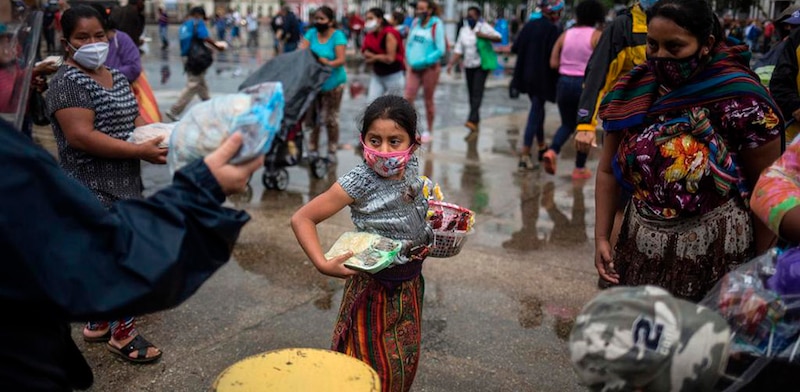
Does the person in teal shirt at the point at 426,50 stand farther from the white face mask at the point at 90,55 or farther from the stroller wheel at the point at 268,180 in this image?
the white face mask at the point at 90,55

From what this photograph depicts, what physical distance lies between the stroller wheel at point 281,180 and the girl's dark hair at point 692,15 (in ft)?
16.1

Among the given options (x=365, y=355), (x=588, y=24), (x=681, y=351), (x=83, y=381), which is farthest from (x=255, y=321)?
(x=588, y=24)

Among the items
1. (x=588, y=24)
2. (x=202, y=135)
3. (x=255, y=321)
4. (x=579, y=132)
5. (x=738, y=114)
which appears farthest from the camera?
(x=588, y=24)

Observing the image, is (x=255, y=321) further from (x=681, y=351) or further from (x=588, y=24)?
(x=588, y=24)

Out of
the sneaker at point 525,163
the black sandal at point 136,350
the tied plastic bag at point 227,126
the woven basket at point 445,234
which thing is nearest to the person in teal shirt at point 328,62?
the sneaker at point 525,163

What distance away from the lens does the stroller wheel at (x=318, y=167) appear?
289 inches

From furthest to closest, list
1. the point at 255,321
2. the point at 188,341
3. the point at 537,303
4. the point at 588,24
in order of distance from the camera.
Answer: the point at 588,24
the point at 537,303
the point at 255,321
the point at 188,341

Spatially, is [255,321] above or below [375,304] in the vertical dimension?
below

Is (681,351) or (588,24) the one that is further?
(588,24)

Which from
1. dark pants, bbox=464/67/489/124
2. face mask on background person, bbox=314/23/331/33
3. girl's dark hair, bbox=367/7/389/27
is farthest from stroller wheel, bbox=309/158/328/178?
dark pants, bbox=464/67/489/124

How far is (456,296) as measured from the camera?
4527 mm

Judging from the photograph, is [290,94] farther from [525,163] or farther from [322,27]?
[525,163]

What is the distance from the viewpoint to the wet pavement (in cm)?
360

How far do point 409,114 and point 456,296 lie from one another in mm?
2065
